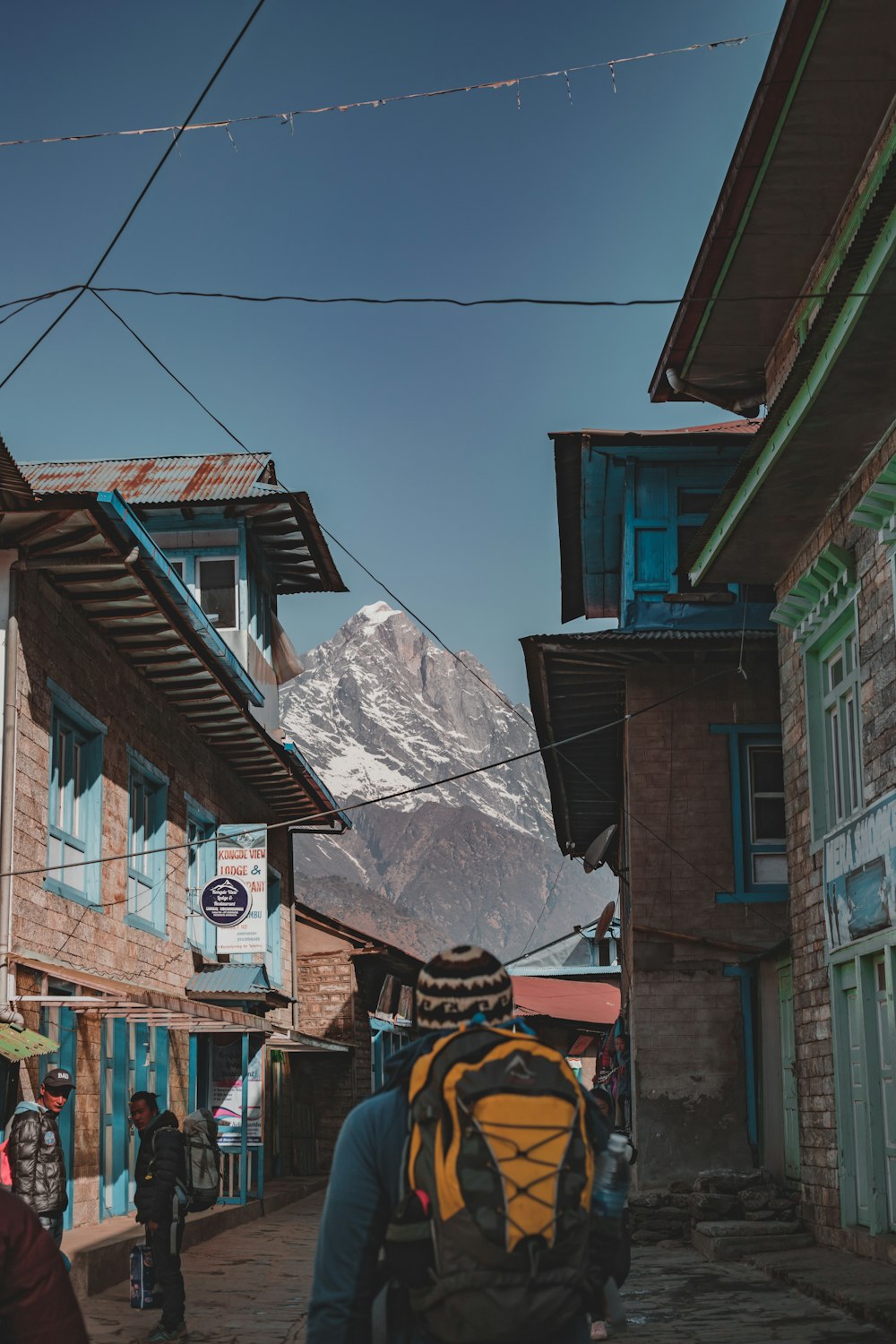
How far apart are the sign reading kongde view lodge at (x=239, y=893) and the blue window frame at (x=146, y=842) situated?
81 centimetres

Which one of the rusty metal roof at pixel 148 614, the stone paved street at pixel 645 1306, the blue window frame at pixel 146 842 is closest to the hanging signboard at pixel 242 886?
the blue window frame at pixel 146 842

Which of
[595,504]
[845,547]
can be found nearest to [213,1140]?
[845,547]

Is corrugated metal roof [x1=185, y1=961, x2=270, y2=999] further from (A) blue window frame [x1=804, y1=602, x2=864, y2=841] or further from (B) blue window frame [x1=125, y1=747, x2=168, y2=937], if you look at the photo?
(A) blue window frame [x1=804, y1=602, x2=864, y2=841]

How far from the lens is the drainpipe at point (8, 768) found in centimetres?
1205

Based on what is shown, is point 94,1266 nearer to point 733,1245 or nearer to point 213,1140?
point 213,1140

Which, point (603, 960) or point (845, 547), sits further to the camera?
point (603, 960)

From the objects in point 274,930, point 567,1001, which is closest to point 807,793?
point 274,930

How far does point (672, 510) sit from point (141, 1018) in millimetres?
8613

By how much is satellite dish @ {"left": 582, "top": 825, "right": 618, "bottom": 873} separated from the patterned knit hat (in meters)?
23.1

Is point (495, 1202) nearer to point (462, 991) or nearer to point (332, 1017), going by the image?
point (462, 991)

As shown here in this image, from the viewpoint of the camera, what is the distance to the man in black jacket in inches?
377

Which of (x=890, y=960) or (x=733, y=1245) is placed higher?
(x=890, y=960)

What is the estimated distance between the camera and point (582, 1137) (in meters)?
2.88

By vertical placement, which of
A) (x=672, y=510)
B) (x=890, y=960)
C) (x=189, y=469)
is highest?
(x=189, y=469)
